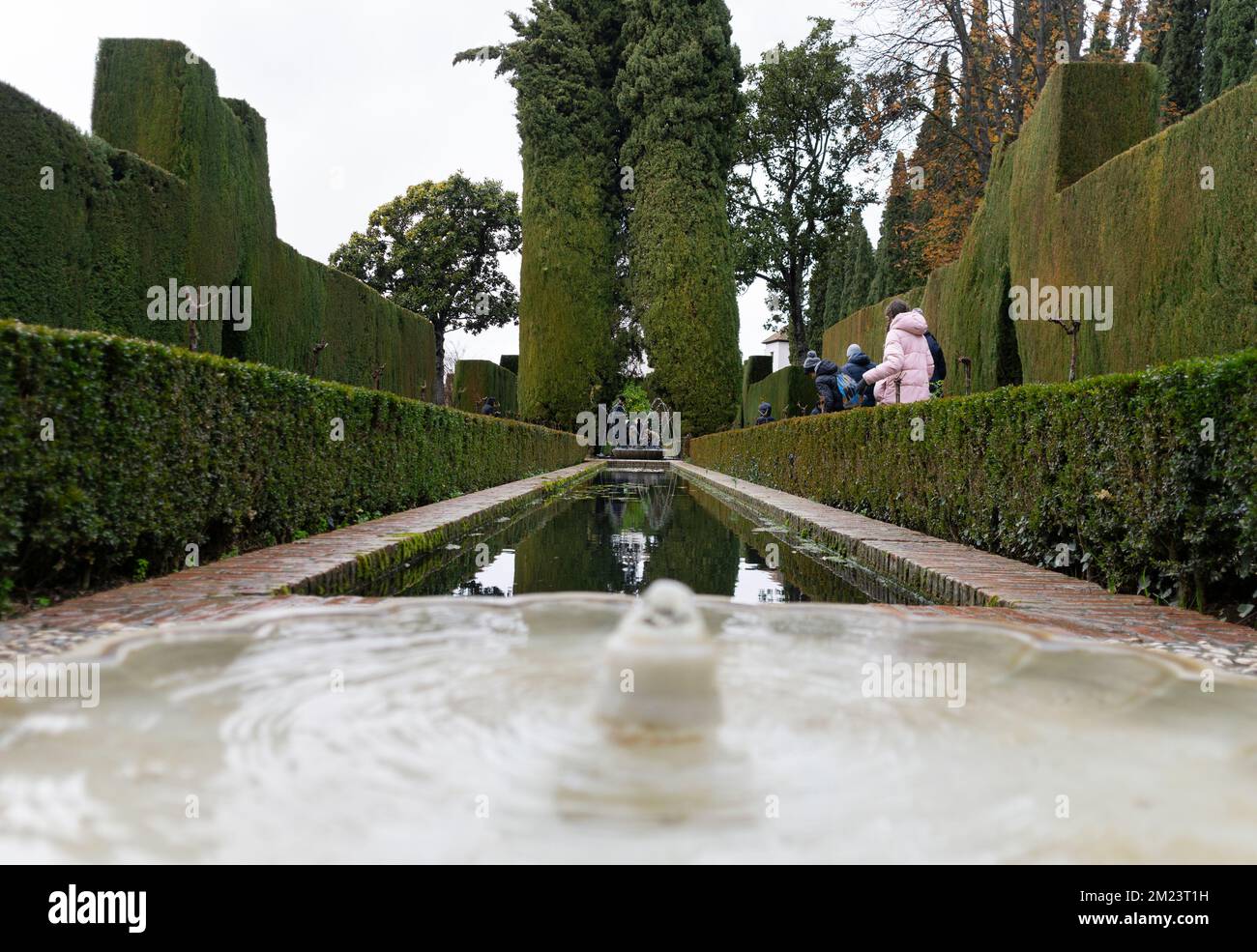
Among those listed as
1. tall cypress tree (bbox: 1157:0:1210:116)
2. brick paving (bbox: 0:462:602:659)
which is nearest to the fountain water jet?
brick paving (bbox: 0:462:602:659)

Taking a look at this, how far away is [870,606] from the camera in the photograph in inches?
74.3

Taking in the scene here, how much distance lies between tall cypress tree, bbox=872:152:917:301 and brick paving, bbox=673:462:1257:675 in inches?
771

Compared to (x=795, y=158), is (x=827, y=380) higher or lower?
lower

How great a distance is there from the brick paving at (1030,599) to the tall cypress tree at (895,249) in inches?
771

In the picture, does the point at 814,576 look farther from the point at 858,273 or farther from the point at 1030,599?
the point at 858,273

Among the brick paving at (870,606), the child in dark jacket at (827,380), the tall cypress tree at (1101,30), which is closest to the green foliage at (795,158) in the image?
the tall cypress tree at (1101,30)

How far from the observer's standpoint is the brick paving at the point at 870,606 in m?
2.96

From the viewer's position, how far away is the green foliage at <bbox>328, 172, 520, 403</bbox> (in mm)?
38938

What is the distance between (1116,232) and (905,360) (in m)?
3.13

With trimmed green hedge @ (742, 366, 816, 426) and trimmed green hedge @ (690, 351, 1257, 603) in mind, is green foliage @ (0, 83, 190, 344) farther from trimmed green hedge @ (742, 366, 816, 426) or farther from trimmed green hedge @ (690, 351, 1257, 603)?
trimmed green hedge @ (742, 366, 816, 426)

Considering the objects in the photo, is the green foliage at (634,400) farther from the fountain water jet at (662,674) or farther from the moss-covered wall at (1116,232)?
the fountain water jet at (662,674)

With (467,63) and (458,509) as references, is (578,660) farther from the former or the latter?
(467,63)

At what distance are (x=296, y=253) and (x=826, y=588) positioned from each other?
33.6 ft

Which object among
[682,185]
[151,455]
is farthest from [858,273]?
[151,455]
